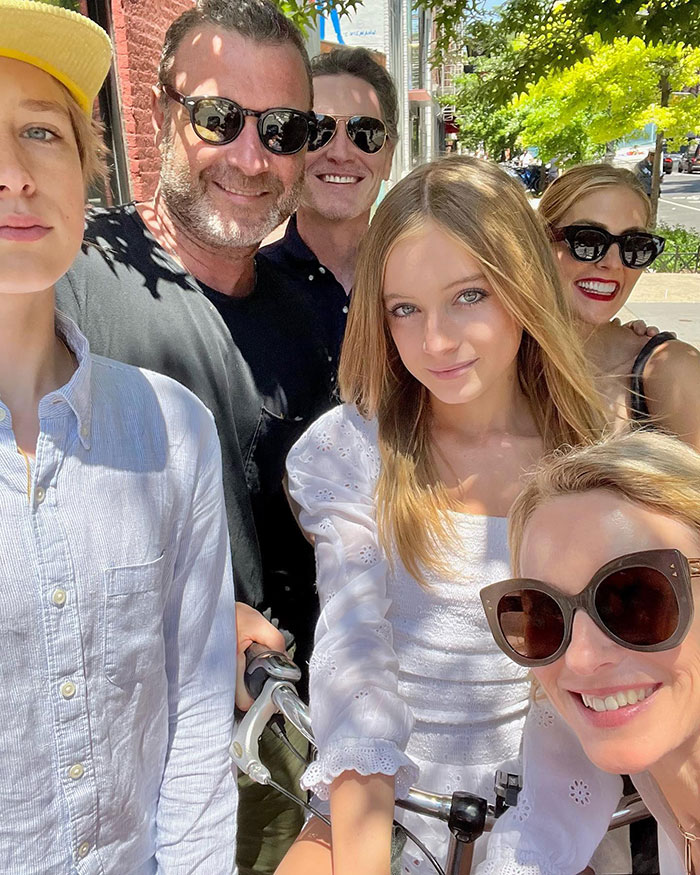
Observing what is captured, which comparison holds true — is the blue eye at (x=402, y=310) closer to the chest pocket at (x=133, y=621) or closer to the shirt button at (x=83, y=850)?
the chest pocket at (x=133, y=621)

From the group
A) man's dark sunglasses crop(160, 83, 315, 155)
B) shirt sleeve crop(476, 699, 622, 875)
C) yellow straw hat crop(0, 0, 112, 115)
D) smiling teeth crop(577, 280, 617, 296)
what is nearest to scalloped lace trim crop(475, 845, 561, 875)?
shirt sleeve crop(476, 699, 622, 875)

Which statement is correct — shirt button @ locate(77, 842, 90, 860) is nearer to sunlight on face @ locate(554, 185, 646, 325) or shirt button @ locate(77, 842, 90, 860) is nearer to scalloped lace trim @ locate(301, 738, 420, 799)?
scalloped lace trim @ locate(301, 738, 420, 799)

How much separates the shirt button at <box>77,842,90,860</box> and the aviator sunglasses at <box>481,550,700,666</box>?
800mm

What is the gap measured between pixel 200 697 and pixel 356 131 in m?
2.40

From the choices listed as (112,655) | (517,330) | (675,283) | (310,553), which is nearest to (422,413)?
(517,330)

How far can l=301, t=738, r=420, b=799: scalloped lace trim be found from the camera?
4.66 ft

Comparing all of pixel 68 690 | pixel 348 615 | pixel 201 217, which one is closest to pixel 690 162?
pixel 201 217

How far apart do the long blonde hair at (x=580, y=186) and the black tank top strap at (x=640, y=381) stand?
42cm

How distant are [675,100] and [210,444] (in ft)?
37.9

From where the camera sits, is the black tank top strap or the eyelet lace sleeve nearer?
the eyelet lace sleeve

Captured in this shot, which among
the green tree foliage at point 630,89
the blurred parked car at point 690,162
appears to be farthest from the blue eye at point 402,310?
the blurred parked car at point 690,162

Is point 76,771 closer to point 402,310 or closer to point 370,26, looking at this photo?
point 402,310

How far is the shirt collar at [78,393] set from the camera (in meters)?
1.26

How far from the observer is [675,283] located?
11422mm
